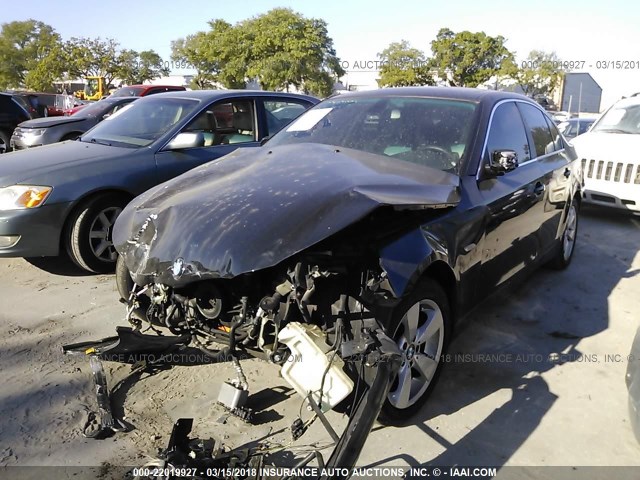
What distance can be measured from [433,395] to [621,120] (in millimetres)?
6748

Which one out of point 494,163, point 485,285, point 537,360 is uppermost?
point 494,163

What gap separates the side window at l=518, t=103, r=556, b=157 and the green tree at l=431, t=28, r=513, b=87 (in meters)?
41.9

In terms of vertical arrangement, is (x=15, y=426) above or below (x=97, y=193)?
below

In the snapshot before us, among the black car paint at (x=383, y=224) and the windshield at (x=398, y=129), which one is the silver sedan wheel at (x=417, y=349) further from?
the windshield at (x=398, y=129)

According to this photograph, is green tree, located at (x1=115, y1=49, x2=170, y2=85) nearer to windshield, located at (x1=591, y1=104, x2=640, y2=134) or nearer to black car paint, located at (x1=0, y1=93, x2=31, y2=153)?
black car paint, located at (x1=0, y1=93, x2=31, y2=153)

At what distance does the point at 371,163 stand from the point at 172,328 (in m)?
1.43

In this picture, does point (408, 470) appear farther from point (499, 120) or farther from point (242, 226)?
point (499, 120)

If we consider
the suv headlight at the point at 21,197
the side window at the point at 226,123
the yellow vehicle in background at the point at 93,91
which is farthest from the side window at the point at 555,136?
the yellow vehicle in background at the point at 93,91

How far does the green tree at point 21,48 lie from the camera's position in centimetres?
5278

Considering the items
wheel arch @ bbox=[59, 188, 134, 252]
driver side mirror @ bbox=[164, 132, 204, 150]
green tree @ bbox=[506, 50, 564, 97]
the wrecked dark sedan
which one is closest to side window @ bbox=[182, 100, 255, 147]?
driver side mirror @ bbox=[164, 132, 204, 150]

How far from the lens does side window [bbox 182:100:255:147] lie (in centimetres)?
538

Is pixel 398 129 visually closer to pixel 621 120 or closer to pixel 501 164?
pixel 501 164

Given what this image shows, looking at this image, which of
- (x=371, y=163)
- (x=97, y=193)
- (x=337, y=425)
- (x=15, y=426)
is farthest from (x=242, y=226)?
(x=97, y=193)

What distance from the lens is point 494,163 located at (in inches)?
127
